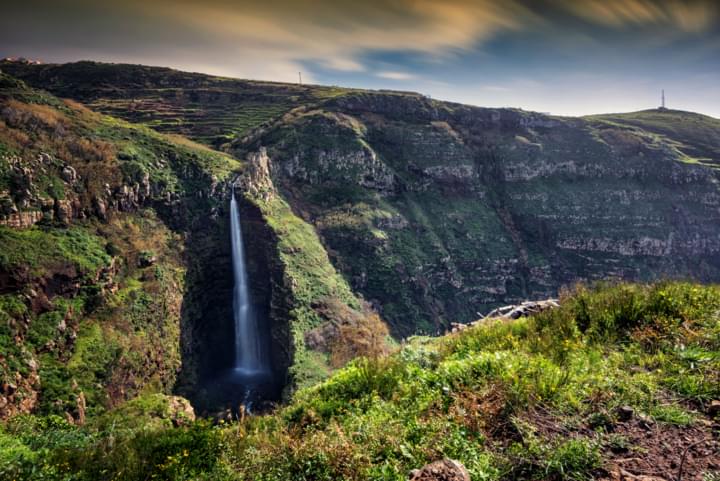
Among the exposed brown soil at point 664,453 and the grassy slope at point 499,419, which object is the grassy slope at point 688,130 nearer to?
the grassy slope at point 499,419

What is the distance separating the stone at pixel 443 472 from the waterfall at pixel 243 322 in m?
46.0

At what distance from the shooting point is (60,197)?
33.6m

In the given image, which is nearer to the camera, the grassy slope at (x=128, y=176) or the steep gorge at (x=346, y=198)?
the grassy slope at (x=128, y=176)

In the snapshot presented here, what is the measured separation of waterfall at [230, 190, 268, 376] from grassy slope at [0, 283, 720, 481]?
42.0 m

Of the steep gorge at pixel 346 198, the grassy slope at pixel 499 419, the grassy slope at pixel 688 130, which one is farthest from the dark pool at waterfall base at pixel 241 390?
the grassy slope at pixel 688 130

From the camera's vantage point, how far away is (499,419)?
466 centimetres

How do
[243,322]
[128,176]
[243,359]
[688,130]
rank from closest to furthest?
[128,176] < [243,359] < [243,322] < [688,130]

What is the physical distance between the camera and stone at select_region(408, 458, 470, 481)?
366cm

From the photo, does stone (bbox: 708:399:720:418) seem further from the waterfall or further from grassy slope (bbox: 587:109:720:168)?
grassy slope (bbox: 587:109:720:168)

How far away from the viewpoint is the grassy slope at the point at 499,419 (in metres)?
4.11

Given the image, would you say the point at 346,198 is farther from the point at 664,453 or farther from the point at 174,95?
the point at 664,453

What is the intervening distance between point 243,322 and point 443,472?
49.0 metres

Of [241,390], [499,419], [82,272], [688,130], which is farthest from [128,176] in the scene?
[688,130]

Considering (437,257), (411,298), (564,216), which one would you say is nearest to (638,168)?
(564,216)
